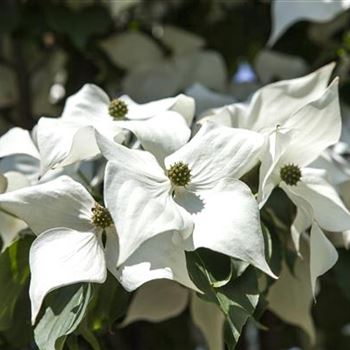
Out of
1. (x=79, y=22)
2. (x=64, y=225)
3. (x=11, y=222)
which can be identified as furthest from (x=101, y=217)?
(x=79, y=22)

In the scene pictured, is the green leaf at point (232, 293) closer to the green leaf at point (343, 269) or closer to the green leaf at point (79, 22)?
the green leaf at point (343, 269)

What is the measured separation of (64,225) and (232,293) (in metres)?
0.14

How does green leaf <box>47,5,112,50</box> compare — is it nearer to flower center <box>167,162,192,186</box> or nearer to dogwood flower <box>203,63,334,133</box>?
dogwood flower <box>203,63,334,133</box>

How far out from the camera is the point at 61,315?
73 centimetres

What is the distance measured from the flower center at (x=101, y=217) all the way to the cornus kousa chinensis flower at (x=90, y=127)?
0.07m

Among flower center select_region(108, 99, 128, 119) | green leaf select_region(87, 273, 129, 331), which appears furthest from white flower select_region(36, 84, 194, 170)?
green leaf select_region(87, 273, 129, 331)

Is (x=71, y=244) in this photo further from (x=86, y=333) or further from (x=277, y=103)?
(x=277, y=103)

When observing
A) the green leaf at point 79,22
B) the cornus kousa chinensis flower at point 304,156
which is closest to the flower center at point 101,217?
the cornus kousa chinensis flower at point 304,156

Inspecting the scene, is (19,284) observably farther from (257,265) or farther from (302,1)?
(302,1)

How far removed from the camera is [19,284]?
2.61ft

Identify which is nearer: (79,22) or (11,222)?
(11,222)

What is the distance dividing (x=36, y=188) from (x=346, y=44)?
597mm

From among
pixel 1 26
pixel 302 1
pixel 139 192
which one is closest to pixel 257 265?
pixel 139 192

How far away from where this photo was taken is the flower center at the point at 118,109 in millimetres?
866
